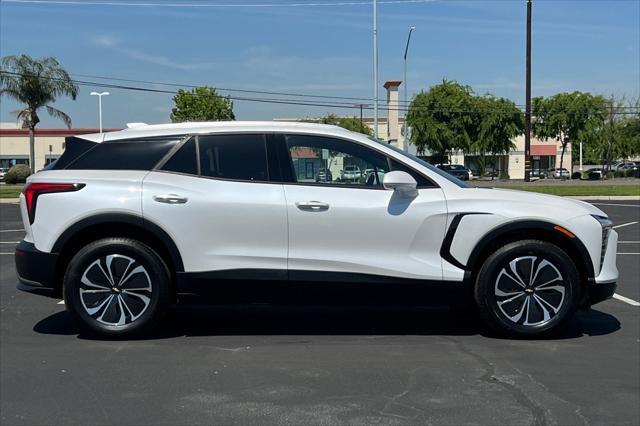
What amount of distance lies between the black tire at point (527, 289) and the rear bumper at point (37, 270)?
11.2 feet

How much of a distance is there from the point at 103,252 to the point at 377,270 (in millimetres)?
2192

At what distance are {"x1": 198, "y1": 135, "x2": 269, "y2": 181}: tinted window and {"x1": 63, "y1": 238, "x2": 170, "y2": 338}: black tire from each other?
33.4 inches

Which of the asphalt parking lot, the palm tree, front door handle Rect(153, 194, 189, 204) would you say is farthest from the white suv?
the palm tree

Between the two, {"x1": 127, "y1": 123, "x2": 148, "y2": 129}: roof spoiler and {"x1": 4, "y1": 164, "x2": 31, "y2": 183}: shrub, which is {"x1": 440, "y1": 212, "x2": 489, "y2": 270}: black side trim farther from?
{"x1": 4, "y1": 164, "x2": 31, "y2": 183}: shrub

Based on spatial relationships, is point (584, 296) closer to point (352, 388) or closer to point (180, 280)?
point (352, 388)

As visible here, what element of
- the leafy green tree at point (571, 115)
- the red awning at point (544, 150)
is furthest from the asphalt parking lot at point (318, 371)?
the red awning at point (544, 150)

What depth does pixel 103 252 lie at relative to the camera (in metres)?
5.07

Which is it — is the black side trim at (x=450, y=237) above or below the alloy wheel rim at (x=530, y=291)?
above

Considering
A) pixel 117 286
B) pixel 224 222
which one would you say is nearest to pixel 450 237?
pixel 224 222

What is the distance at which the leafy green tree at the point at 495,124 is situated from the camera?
50438 mm

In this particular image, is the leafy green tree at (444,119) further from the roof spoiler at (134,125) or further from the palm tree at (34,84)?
the roof spoiler at (134,125)

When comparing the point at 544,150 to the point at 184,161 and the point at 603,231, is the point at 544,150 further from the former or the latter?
the point at 184,161

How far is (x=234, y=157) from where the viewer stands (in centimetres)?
524

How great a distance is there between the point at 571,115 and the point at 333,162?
180 ft
